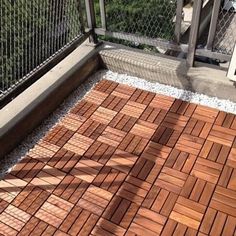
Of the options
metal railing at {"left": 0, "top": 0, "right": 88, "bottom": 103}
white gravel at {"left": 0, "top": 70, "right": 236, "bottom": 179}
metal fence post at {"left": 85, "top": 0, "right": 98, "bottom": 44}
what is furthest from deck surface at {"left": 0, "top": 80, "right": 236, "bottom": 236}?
metal fence post at {"left": 85, "top": 0, "right": 98, "bottom": 44}

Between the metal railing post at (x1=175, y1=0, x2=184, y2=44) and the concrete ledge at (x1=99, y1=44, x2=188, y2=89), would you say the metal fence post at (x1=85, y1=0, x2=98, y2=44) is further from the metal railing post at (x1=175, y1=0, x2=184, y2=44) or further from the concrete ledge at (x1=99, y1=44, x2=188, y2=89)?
the metal railing post at (x1=175, y1=0, x2=184, y2=44)

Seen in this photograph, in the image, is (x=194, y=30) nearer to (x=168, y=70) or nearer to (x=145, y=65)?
(x=168, y=70)

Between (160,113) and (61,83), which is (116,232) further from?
(61,83)

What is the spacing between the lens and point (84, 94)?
Answer: 3650 millimetres

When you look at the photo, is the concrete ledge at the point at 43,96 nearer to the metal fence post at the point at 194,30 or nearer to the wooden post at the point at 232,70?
the metal fence post at the point at 194,30

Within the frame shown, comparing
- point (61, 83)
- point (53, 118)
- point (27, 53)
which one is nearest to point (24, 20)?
point (27, 53)

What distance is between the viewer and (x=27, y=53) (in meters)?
3.21

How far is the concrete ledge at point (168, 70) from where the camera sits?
3.37 m

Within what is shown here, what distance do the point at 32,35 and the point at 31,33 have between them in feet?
0.06

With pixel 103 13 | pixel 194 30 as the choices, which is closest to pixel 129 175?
pixel 194 30

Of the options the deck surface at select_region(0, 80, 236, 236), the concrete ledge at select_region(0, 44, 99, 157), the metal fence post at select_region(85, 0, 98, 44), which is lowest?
the deck surface at select_region(0, 80, 236, 236)

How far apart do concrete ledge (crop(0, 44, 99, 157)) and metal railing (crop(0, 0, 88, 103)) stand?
7.1 inches

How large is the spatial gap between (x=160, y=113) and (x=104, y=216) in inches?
47.3

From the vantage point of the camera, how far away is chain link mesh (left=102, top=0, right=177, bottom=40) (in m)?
4.04
